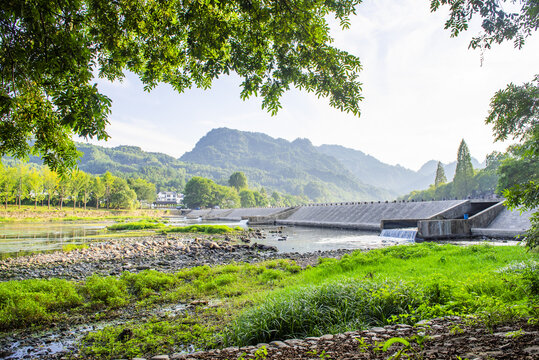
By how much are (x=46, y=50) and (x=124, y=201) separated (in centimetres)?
10051

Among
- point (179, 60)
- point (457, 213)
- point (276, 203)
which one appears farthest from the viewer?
point (276, 203)

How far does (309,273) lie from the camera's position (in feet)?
32.2

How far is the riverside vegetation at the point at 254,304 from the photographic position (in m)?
4.80

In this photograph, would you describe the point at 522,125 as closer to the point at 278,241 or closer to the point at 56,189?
the point at 278,241

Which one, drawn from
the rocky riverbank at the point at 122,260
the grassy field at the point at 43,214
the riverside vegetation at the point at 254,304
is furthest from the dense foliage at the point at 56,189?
the riverside vegetation at the point at 254,304

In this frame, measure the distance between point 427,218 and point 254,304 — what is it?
23655mm

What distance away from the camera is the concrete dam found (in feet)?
74.8

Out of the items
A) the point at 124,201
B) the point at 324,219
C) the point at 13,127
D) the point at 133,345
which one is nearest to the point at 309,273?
the point at 133,345

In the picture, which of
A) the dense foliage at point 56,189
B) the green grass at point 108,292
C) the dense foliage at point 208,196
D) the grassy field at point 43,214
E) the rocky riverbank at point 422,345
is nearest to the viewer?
the rocky riverbank at point 422,345

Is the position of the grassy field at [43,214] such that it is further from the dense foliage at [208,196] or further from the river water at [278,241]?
the dense foliage at [208,196]

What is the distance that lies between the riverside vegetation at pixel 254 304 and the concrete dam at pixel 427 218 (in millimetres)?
4166

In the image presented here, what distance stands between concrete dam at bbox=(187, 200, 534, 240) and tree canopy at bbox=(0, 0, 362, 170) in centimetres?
710

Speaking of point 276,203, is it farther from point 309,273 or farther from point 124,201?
point 309,273

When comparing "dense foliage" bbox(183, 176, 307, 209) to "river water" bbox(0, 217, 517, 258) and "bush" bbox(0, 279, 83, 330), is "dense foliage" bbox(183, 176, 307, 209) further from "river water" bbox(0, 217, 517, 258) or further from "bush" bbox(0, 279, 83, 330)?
"bush" bbox(0, 279, 83, 330)
